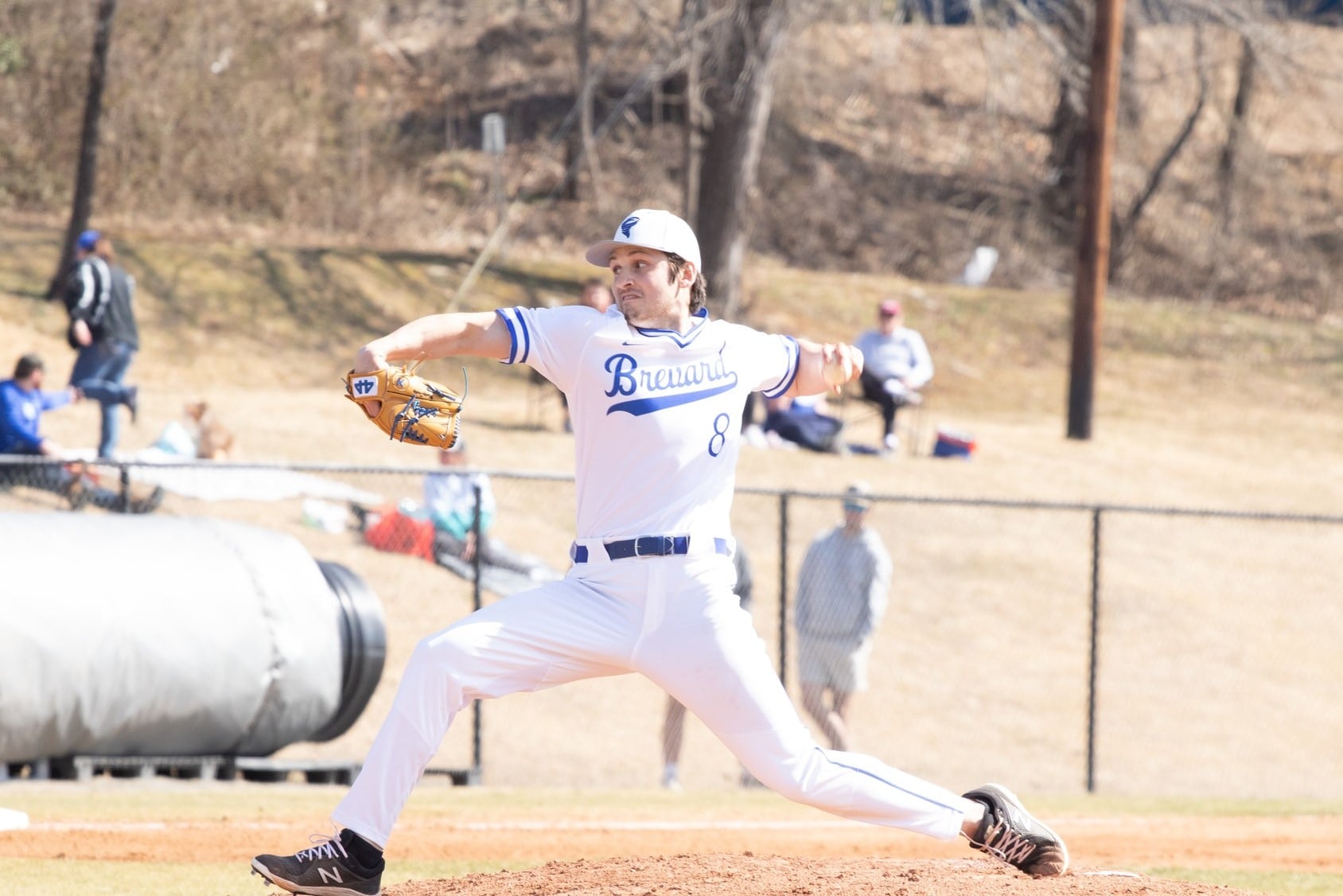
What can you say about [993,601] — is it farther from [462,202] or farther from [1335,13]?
[1335,13]

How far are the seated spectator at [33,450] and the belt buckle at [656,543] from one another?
951 centimetres

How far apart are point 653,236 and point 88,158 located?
71.9 feet

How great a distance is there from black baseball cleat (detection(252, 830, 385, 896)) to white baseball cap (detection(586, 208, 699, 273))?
74.1 inches

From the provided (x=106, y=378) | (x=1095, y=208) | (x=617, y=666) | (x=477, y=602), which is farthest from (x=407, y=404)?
(x=1095, y=208)

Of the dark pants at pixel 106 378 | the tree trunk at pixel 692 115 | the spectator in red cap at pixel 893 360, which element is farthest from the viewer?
the tree trunk at pixel 692 115

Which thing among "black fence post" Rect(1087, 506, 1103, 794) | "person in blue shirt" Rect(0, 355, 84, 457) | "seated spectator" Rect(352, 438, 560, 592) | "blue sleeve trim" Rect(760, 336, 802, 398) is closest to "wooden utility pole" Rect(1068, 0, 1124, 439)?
"seated spectator" Rect(352, 438, 560, 592)

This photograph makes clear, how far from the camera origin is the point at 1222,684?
53.5 feet

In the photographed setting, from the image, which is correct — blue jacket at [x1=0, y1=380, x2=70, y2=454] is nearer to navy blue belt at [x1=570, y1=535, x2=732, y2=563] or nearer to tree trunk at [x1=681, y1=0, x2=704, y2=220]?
navy blue belt at [x1=570, y1=535, x2=732, y2=563]

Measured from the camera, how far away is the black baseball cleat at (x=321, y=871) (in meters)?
5.14

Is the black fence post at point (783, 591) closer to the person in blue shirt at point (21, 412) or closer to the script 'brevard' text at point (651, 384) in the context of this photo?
the person in blue shirt at point (21, 412)

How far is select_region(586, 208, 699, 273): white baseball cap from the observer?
531 cm

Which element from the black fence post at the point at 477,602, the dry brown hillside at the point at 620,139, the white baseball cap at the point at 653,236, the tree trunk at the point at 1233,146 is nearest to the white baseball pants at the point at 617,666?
the white baseball cap at the point at 653,236

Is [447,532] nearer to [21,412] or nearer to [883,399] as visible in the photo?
[21,412]

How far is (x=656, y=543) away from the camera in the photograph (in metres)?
5.23
